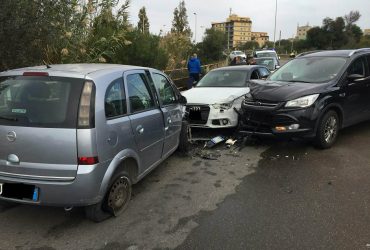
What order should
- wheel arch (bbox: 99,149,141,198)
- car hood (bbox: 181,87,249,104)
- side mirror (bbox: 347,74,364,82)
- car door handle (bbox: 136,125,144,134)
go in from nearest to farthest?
wheel arch (bbox: 99,149,141,198)
car door handle (bbox: 136,125,144,134)
side mirror (bbox: 347,74,364,82)
car hood (bbox: 181,87,249,104)

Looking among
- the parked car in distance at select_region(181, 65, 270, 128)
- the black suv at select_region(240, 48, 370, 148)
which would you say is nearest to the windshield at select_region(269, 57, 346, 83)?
the black suv at select_region(240, 48, 370, 148)

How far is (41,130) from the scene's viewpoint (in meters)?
3.73

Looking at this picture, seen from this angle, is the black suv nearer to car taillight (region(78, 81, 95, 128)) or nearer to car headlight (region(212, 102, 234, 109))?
car headlight (region(212, 102, 234, 109))

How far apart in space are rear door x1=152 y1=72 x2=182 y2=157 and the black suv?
1.63 meters

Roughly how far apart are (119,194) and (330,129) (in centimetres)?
442

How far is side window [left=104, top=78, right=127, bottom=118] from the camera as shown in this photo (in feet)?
13.5

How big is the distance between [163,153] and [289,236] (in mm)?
2295

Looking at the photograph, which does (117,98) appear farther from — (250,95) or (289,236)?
(250,95)

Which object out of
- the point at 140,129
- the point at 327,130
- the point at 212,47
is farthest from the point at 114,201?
the point at 212,47

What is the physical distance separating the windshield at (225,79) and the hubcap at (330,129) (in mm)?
2542

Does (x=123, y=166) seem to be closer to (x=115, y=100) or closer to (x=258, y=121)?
(x=115, y=100)

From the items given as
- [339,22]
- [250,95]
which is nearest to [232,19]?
[339,22]

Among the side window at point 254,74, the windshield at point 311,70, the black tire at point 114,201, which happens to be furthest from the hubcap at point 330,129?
the black tire at point 114,201

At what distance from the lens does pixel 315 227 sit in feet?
13.4
